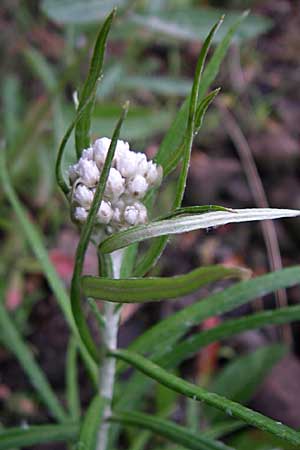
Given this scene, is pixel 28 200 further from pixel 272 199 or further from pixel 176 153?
pixel 176 153

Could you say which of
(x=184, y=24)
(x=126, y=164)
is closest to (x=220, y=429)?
(x=126, y=164)

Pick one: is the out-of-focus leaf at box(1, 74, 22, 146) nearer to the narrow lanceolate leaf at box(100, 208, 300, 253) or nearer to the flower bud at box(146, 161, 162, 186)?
the flower bud at box(146, 161, 162, 186)

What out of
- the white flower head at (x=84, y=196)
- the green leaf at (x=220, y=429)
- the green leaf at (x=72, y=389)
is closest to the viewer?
the white flower head at (x=84, y=196)

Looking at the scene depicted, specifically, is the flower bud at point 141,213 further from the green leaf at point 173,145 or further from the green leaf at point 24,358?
the green leaf at point 24,358

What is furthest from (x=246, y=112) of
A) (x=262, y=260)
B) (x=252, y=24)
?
(x=252, y=24)

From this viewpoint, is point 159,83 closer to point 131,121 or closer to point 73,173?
point 131,121

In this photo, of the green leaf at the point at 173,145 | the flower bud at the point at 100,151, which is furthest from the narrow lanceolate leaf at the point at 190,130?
the flower bud at the point at 100,151
